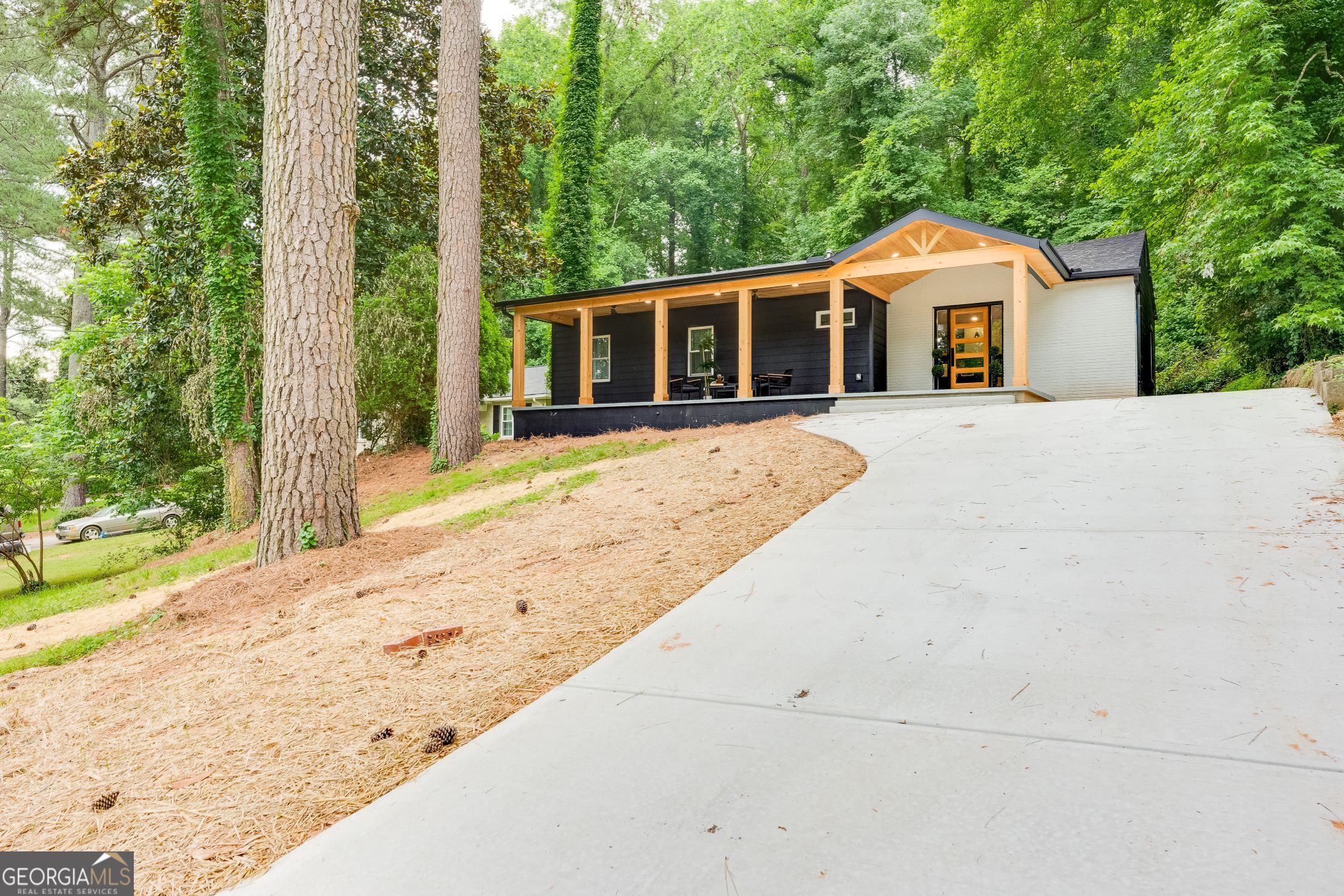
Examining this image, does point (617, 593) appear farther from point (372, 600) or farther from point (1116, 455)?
point (1116, 455)

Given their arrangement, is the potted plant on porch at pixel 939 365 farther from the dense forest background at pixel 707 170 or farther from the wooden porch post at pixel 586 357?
the wooden porch post at pixel 586 357

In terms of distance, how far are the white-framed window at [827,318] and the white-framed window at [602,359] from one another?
521 centimetres

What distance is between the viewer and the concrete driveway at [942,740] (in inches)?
65.6

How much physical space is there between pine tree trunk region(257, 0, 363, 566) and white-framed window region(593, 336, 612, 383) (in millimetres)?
11260

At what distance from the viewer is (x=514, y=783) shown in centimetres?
214

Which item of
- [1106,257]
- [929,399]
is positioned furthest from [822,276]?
[1106,257]

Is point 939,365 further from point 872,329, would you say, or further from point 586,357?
point 586,357

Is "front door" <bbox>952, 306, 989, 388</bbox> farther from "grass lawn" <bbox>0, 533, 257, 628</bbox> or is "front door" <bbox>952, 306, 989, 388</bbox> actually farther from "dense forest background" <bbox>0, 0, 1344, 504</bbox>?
"grass lawn" <bbox>0, 533, 257, 628</bbox>

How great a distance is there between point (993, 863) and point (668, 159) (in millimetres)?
30685

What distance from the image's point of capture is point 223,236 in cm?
1135

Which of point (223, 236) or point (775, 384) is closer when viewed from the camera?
point (223, 236)

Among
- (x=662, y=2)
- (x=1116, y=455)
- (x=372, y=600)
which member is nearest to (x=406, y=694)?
(x=372, y=600)

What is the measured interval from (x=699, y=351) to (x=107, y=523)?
64.8 feet

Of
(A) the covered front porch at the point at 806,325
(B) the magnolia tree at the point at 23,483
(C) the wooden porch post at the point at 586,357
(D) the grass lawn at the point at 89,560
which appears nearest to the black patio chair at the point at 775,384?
(A) the covered front porch at the point at 806,325
